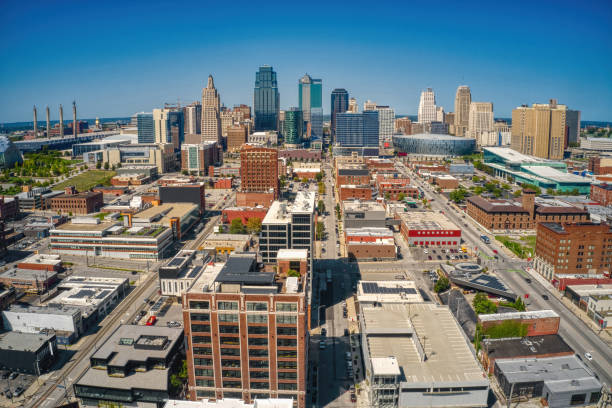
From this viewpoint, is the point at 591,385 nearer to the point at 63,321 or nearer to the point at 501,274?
the point at 501,274

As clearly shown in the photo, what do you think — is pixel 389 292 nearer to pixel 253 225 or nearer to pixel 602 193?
pixel 253 225

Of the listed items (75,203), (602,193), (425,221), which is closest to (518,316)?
(425,221)

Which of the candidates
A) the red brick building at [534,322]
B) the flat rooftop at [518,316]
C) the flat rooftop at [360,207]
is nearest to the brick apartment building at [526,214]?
the flat rooftop at [360,207]

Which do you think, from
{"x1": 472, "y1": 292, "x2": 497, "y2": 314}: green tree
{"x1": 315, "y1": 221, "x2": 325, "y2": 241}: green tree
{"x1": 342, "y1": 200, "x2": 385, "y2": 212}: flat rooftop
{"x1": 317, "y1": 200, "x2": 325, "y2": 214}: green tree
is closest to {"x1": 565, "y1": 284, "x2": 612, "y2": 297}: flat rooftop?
{"x1": 472, "y1": 292, "x2": 497, "y2": 314}: green tree

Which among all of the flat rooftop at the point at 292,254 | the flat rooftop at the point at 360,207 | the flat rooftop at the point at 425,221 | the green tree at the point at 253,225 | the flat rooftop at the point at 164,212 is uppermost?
the flat rooftop at the point at 292,254

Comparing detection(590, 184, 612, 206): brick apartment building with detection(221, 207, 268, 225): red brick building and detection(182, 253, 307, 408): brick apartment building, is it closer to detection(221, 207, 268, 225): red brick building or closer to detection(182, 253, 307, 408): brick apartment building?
detection(221, 207, 268, 225): red brick building

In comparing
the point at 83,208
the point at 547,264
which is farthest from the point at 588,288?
the point at 83,208

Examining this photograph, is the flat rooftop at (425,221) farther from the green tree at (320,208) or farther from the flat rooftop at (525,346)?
the flat rooftop at (525,346)
